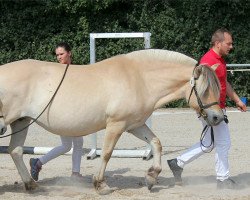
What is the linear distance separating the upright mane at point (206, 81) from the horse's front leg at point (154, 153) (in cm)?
84

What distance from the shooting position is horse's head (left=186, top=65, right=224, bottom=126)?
681 cm

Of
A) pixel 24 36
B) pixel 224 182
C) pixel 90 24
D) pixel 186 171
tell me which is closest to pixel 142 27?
pixel 90 24

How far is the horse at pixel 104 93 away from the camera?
6805mm

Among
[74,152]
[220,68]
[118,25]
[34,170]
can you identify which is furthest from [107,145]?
[118,25]

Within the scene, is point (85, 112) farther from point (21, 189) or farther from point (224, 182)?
point (224, 182)

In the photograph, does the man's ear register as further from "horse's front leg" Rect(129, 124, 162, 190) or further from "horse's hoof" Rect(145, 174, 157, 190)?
"horse's hoof" Rect(145, 174, 157, 190)

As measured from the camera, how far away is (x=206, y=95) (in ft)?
22.6

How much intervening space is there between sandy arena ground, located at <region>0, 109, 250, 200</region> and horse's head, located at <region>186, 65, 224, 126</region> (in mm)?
903

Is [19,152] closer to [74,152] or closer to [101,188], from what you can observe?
[74,152]

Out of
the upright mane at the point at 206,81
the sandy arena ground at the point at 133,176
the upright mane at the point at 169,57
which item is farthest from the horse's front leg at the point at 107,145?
the upright mane at the point at 206,81

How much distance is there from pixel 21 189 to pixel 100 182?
1029 mm

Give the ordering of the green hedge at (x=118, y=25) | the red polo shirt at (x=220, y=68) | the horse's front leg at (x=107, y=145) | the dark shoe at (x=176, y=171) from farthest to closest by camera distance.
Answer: the green hedge at (x=118, y=25) < the dark shoe at (x=176, y=171) < the red polo shirt at (x=220, y=68) < the horse's front leg at (x=107, y=145)

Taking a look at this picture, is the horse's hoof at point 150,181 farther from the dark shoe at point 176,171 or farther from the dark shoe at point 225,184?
the dark shoe at point 225,184

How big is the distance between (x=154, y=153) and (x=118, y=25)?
13.4 metres
